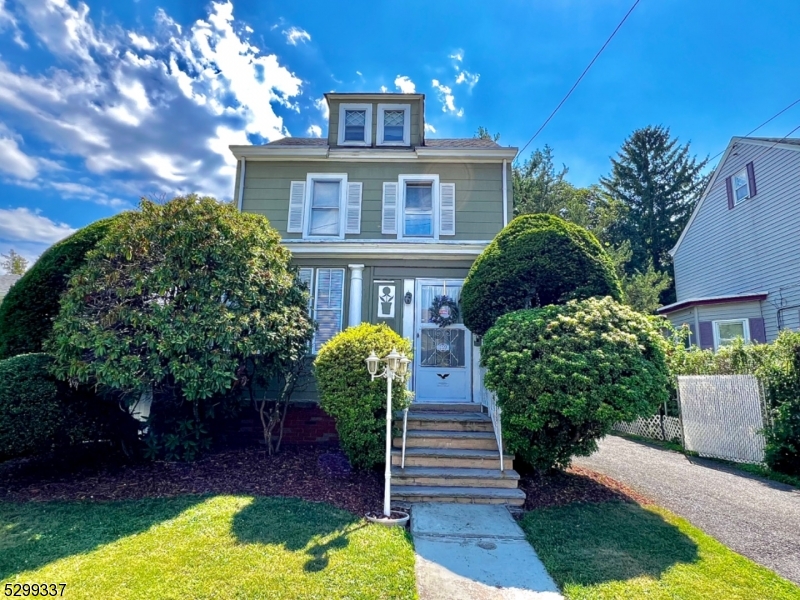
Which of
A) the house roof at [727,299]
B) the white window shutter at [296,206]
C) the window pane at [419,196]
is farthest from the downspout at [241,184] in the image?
the house roof at [727,299]

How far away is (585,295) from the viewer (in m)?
6.16

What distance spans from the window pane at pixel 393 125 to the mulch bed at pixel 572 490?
758 centimetres

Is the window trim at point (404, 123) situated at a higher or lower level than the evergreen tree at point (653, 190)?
lower

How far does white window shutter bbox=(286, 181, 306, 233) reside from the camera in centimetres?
884

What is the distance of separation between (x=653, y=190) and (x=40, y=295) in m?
29.5

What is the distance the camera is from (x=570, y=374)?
4.77m

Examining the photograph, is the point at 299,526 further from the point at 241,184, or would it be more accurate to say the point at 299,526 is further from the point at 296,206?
the point at 241,184

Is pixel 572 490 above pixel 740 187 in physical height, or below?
below

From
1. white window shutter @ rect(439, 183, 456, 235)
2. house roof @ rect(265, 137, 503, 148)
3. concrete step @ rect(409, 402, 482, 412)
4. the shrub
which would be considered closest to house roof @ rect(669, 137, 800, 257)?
house roof @ rect(265, 137, 503, 148)

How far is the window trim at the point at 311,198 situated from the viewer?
29.0 feet

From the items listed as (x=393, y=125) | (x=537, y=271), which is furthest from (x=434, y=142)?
(x=537, y=271)

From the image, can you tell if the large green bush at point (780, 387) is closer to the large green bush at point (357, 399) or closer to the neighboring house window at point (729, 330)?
the neighboring house window at point (729, 330)

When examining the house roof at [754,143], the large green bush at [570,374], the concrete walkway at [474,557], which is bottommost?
the concrete walkway at [474,557]

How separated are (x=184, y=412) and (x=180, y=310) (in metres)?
1.92
